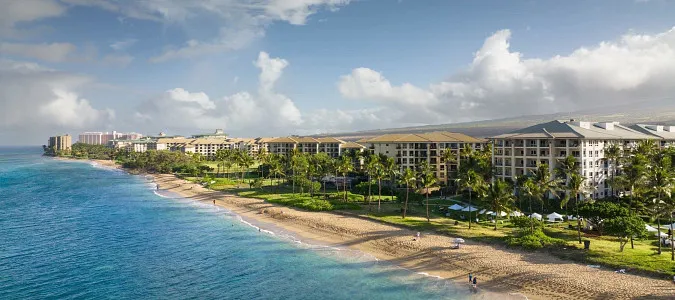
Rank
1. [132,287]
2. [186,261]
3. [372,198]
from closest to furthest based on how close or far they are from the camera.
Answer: [132,287] < [186,261] < [372,198]

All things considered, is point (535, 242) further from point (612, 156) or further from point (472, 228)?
point (612, 156)

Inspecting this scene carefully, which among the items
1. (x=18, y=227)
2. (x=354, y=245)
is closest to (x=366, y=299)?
(x=354, y=245)

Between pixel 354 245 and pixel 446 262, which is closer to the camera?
pixel 446 262

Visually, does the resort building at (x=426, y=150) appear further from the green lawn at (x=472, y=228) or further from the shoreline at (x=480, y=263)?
the shoreline at (x=480, y=263)

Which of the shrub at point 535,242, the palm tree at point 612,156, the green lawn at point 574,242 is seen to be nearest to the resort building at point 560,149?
the palm tree at point 612,156

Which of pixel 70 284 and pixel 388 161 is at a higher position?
pixel 388 161

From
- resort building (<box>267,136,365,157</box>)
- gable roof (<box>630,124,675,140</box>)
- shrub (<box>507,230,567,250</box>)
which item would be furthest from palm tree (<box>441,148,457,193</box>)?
resort building (<box>267,136,365,157</box>)

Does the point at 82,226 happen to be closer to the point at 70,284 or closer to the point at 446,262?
the point at 70,284
